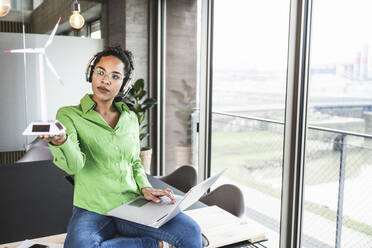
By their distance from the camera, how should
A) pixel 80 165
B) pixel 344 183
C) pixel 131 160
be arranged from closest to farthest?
pixel 80 165 → pixel 131 160 → pixel 344 183

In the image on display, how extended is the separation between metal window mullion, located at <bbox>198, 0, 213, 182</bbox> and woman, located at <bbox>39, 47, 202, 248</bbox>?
8.43 feet

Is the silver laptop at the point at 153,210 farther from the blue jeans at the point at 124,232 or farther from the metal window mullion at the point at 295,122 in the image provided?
the metal window mullion at the point at 295,122

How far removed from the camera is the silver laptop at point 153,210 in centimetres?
136

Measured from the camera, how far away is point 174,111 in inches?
201

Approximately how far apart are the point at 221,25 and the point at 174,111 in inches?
61.0

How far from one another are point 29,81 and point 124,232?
3842 millimetres

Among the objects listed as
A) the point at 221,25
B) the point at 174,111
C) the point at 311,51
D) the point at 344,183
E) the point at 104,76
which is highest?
the point at 221,25

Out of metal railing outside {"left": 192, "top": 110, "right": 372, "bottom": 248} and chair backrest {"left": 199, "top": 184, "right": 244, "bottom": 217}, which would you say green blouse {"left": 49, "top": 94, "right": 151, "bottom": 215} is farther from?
metal railing outside {"left": 192, "top": 110, "right": 372, "bottom": 248}

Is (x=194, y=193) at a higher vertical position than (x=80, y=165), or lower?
lower

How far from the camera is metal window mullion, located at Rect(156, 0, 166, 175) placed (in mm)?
5137

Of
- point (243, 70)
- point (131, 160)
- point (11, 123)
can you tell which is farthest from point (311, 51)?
point (11, 123)

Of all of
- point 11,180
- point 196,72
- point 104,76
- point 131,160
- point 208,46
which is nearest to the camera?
point 104,76

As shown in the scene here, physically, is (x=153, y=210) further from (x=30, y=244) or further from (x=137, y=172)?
(x=30, y=244)

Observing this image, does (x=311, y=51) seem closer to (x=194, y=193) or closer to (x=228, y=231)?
(x=228, y=231)
